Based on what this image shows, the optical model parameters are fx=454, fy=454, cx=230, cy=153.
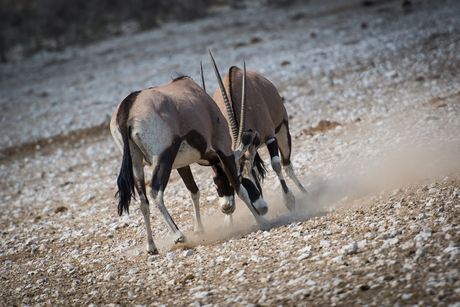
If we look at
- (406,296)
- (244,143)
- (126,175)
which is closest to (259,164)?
(244,143)

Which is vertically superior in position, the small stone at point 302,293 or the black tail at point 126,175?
the black tail at point 126,175

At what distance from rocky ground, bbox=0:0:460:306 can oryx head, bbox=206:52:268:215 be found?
0.40 metres

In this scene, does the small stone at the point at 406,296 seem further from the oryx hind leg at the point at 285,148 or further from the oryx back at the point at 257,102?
the oryx hind leg at the point at 285,148

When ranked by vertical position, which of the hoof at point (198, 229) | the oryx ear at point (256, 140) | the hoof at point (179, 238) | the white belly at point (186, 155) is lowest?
the hoof at point (198, 229)

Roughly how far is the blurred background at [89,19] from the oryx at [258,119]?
19.7 meters

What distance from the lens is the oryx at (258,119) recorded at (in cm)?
667

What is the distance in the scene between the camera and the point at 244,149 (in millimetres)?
6500

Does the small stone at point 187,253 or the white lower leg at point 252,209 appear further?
the white lower leg at point 252,209

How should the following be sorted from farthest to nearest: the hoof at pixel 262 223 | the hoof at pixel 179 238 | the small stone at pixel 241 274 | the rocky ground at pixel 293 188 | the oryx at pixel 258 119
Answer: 1. the oryx at pixel 258 119
2. the hoof at pixel 262 223
3. the hoof at pixel 179 238
4. the small stone at pixel 241 274
5. the rocky ground at pixel 293 188

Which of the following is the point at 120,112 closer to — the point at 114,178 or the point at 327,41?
the point at 114,178

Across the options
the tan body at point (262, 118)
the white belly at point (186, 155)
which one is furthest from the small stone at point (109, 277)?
the tan body at point (262, 118)

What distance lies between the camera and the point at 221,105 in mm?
6949

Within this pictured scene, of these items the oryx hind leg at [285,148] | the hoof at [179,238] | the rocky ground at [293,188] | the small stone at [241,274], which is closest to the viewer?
the rocky ground at [293,188]

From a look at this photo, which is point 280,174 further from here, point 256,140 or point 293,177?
point 256,140
